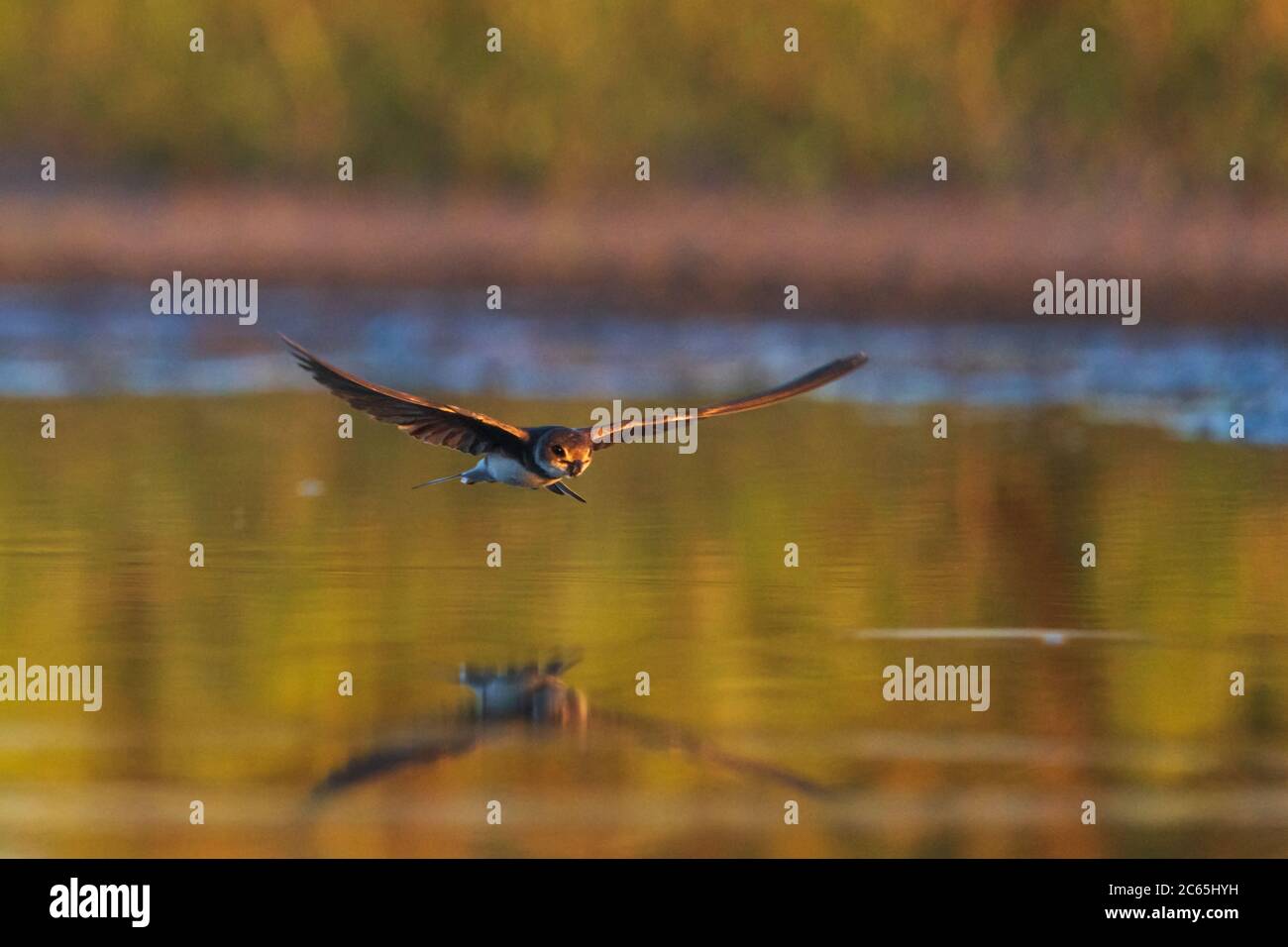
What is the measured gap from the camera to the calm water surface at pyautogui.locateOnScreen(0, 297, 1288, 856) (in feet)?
26.8

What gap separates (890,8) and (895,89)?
815 millimetres

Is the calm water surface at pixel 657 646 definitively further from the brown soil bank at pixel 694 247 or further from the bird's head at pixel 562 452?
the brown soil bank at pixel 694 247

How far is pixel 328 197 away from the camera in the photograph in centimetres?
2534

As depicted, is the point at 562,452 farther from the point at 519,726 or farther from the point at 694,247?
the point at 694,247

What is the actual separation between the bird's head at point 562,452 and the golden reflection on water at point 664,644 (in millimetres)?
602

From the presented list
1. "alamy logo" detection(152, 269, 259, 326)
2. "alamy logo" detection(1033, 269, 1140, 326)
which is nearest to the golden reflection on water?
"alamy logo" detection(1033, 269, 1140, 326)

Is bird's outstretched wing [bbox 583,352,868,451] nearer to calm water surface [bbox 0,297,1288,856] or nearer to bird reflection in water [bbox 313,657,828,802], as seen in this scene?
calm water surface [bbox 0,297,1288,856]

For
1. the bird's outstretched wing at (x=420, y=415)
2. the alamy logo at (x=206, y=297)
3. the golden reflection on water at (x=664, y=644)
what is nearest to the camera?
the golden reflection on water at (x=664, y=644)

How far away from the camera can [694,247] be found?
2367 centimetres

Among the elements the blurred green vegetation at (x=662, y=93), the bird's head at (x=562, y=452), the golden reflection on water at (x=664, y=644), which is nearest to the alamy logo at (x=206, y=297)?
the blurred green vegetation at (x=662, y=93)

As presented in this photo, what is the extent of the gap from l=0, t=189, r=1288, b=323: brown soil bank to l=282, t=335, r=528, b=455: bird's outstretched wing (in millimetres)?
12125

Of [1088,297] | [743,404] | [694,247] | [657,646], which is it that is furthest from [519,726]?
[1088,297]

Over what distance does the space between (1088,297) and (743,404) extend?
1330 cm

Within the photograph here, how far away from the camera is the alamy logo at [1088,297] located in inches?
877
